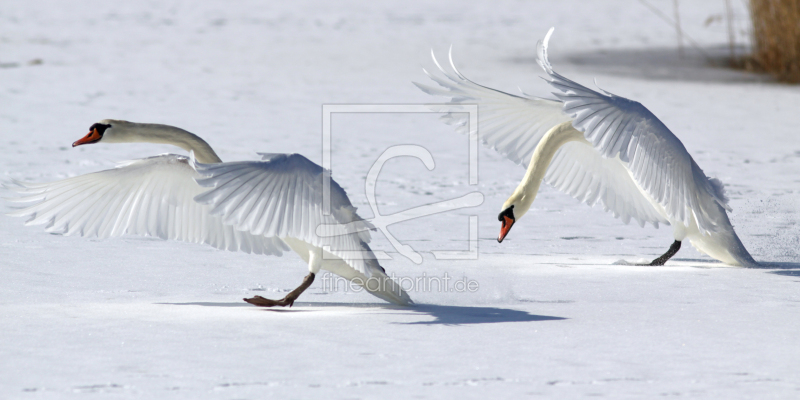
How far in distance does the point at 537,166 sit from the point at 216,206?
6.21 ft

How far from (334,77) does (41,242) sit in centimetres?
788

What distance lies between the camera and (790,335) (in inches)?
145

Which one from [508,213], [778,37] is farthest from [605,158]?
[778,37]

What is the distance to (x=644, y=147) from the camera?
4.74 meters

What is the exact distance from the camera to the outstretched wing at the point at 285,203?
369 cm

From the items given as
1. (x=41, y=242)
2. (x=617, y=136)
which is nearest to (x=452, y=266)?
(x=617, y=136)

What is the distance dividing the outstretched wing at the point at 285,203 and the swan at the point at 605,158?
1.03m

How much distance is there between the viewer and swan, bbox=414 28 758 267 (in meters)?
4.65

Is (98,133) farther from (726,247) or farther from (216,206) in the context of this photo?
(726,247)

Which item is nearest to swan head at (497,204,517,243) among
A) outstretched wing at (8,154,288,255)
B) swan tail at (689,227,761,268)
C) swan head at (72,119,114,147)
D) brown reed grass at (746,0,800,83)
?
swan tail at (689,227,761,268)

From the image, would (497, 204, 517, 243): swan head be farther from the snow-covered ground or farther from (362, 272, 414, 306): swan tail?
(362, 272, 414, 306): swan tail

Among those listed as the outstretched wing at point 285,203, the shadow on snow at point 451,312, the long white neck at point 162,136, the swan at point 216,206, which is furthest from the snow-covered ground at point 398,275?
the long white neck at point 162,136

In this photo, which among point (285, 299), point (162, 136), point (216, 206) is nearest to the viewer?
point (216, 206)

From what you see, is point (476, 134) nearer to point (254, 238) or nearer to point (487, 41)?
point (254, 238)
